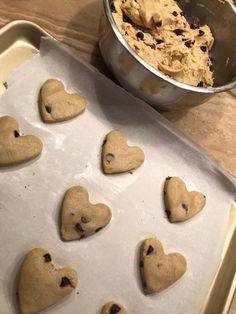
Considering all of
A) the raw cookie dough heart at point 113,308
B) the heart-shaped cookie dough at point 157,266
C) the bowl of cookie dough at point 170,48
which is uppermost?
the bowl of cookie dough at point 170,48

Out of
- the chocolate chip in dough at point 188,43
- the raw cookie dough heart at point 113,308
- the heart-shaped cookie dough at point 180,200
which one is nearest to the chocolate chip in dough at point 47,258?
the raw cookie dough heart at point 113,308

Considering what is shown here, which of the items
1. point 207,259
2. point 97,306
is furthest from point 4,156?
point 207,259

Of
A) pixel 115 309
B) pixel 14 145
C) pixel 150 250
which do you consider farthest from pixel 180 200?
pixel 14 145

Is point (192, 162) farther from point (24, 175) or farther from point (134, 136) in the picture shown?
point (24, 175)

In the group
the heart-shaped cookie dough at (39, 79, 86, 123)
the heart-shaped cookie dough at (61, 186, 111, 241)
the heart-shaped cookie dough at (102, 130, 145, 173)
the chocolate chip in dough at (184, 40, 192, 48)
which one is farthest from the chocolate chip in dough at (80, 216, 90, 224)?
the chocolate chip in dough at (184, 40, 192, 48)

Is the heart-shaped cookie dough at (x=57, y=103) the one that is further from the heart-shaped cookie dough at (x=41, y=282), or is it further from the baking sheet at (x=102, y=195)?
the heart-shaped cookie dough at (x=41, y=282)

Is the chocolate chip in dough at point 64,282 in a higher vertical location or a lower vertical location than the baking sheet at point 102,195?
lower

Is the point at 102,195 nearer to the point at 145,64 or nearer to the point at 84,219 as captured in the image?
the point at 84,219
